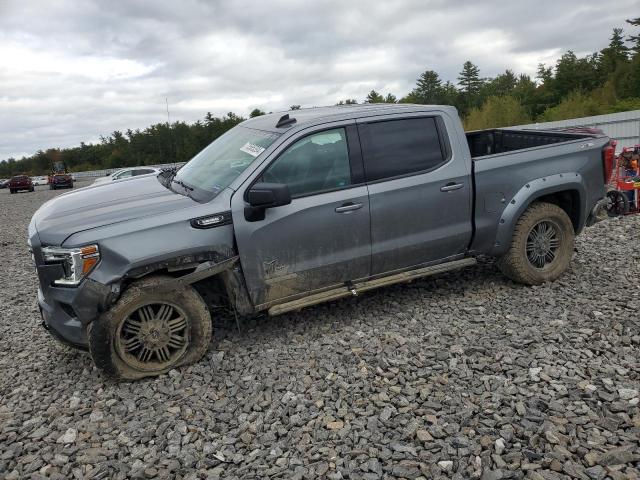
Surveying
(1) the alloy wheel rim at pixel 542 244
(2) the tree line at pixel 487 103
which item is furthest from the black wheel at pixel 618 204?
(2) the tree line at pixel 487 103

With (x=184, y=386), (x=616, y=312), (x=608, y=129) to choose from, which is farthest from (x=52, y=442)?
(x=608, y=129)

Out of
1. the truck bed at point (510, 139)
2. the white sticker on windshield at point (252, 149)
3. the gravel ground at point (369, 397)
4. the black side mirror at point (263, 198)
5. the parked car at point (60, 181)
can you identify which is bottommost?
the gravel ground at point (369, 397)

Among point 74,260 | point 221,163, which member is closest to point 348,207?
point 221,163

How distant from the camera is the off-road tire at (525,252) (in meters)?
5.19

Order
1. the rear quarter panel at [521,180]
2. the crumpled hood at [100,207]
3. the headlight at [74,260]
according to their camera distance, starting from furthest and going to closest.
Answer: the rear quarter panel at [521,180], the crumpled hood at [100,207], the headlight at [74,260]

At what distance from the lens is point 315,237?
4.30m

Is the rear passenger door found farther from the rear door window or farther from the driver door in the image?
the driver door

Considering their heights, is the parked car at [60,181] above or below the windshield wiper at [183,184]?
above

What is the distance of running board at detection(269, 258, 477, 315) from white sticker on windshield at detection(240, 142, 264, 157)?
4.21ft

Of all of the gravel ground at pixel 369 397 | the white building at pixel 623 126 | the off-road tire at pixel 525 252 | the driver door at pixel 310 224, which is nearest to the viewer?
the gravel ground at pixel 369 397

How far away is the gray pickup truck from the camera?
12.6 feet

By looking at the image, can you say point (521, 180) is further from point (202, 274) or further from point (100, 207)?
point (100, 207)

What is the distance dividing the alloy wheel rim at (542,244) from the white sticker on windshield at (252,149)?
2894 mm

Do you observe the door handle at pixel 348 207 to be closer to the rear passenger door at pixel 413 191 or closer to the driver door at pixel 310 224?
the driver door at pixel 310 224
